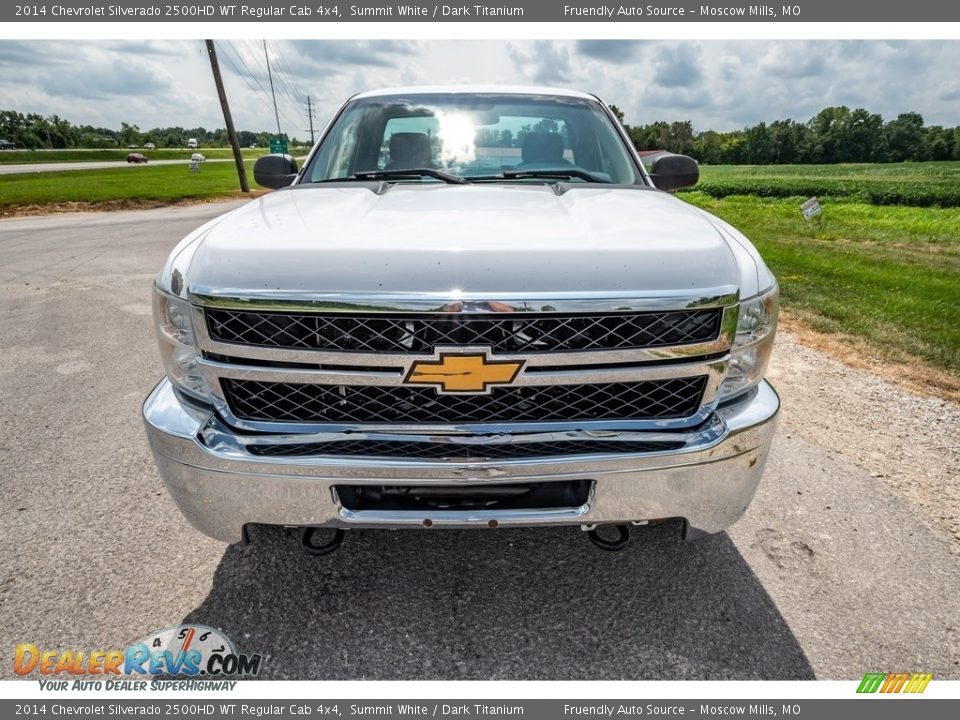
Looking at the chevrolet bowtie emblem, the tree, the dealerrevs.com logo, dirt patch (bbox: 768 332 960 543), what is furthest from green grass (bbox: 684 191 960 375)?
the tree

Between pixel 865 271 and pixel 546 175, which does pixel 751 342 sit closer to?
pixel 546 175

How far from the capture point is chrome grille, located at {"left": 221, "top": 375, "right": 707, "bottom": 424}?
1809mm

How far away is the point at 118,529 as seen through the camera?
8.46ft

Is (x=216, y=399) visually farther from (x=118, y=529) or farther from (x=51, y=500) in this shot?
(x=51, y=500)

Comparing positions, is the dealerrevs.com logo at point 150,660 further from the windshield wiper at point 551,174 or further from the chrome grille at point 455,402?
the windshield wiper at point 551,174

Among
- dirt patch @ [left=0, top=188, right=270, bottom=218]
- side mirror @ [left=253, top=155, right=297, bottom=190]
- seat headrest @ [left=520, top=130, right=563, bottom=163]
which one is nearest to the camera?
seat headrest @ [left=520, top=130, right=563, bottom=163]

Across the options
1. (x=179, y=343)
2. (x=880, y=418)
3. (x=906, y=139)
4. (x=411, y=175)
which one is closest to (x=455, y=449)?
(x=179, y=343)

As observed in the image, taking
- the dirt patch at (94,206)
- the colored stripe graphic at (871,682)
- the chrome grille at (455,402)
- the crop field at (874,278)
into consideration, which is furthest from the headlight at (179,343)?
the dirt patch at (94,206)

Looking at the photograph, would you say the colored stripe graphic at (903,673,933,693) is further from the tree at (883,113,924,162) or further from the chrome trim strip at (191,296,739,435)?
the tree at (883,113,924,162)

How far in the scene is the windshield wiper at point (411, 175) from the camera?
8.80 ft

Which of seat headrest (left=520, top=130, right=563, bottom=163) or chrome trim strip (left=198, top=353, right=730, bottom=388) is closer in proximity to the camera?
chrome trim strip (left=198, top=353, right=730, bottom=388)

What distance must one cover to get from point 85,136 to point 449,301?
131372 millimetres

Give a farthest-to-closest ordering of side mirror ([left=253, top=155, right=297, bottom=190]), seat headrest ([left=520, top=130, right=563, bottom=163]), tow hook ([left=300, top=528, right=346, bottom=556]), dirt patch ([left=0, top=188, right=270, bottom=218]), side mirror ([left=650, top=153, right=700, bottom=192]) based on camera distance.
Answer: dirt patch ([left=0, top=188, right=270, bottom=218]), side mirror ([left=253, top=155, right=297, bottom=190]), side mirror ([left=650, top=153, right=700, bottom=192]), seat headrest ([left=520, top=130, right=563, bottom=163]), tow hook ([left=300, top=528, right=346, bottom=556])

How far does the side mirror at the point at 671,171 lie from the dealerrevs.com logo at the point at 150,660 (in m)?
2.98
